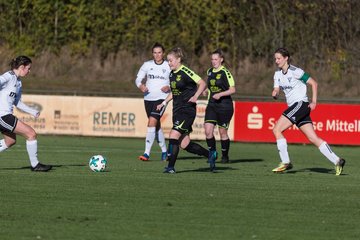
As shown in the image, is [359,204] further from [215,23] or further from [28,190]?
[215,23]

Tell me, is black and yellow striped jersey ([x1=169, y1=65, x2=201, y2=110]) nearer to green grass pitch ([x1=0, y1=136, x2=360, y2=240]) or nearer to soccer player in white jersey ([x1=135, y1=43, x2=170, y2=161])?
green grass pitch ([x1=0, y1=136, x2=360, y2=240])

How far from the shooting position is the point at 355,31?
4150 cm

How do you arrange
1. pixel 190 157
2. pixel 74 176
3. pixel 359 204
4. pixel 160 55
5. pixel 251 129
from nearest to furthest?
1. pixel 359 204
2. pixel 74 176
3. pixel 160 55
4. pixel 190 157
5. pixel 251 129

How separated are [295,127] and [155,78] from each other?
893 cm

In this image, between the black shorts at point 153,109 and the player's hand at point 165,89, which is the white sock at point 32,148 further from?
the black shorts at point 153,109

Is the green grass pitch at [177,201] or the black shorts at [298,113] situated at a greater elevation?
the black shorts at [298,113]

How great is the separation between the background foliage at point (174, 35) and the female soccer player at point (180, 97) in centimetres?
2285

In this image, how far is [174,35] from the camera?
4338 centimetres

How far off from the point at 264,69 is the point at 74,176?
26.1m

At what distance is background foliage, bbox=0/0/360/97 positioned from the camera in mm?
41125

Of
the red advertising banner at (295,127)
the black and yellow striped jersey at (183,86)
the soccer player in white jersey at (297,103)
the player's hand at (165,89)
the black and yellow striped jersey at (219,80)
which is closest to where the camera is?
the black and yellow striped jersey at (183,86)

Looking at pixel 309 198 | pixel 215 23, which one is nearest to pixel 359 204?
pixel 309 198

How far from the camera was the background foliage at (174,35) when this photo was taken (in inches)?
1619

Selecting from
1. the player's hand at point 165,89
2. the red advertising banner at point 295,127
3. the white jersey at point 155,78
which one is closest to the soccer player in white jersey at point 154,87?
the white jersey at point 155,78
